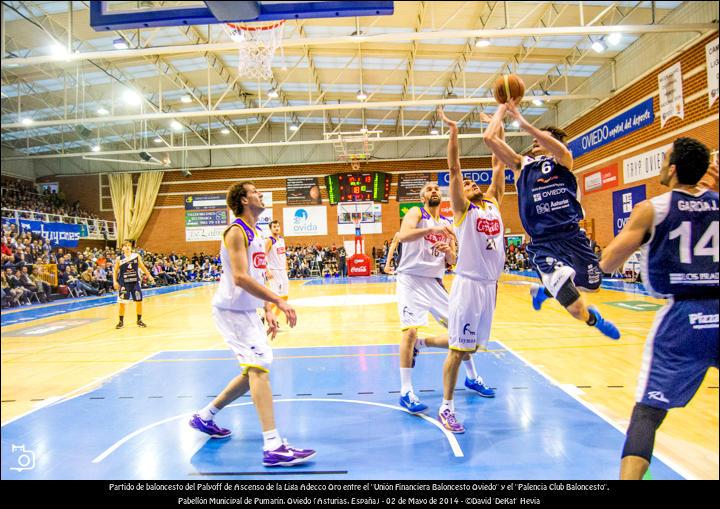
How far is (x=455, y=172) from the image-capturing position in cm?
299

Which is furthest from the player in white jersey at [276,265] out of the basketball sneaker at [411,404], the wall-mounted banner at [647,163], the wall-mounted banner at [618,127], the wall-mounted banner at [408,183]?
the wall-mounted banner at [408,183]

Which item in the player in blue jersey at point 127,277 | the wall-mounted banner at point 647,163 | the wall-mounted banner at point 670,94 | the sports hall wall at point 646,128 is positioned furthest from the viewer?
the wall-mounted banner at point 647,163

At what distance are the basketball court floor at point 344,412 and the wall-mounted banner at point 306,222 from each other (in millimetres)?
17899

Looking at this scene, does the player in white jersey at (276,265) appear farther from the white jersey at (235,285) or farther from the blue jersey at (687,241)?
the blue jersey at (687,241)

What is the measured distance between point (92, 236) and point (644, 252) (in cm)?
2704

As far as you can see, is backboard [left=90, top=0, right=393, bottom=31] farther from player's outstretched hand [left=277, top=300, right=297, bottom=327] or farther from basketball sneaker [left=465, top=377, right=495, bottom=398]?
basketball sneaker [left=465, top=377, right=495, bottom=398]

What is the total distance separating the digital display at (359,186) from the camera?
23.7 m

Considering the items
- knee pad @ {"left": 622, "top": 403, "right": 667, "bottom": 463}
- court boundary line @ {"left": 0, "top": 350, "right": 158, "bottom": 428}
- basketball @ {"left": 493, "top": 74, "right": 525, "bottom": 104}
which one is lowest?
court boundary line @ {"left": 0, "top": 350, "right": 158, "bottom": 428}

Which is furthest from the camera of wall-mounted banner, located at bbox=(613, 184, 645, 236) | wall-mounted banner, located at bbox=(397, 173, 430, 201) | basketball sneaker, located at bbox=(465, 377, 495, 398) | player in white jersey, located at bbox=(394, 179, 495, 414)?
wall-mounted banner, located at bbox=(397, 173, 430, 201)

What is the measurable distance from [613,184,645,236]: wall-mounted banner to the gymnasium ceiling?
3.20 meters

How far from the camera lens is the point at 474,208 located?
3.37 m

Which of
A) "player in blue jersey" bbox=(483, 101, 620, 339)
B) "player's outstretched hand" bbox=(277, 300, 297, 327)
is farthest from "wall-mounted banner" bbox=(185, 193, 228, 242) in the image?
"player in blue jersey" bbox=(483, 101, 620, 339)

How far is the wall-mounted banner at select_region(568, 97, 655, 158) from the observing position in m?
10.1
